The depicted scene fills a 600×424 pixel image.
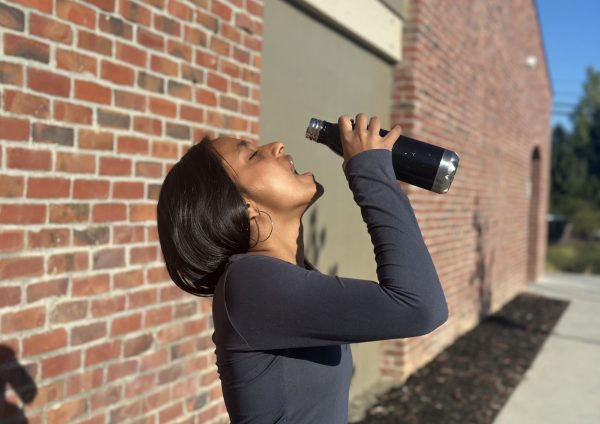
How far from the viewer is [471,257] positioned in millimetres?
8273

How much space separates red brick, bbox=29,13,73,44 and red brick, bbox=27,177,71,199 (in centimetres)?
50

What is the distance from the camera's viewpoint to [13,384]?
2236mm

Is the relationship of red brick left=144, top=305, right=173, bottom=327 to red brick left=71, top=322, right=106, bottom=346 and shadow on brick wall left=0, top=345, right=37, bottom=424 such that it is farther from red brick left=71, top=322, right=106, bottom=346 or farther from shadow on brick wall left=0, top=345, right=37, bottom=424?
shadow on brick wall left=0, top=345, right=37, bottom=424

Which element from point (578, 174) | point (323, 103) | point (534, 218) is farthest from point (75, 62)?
point (578, 174)

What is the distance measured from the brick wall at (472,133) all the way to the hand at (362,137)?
14.3 feet

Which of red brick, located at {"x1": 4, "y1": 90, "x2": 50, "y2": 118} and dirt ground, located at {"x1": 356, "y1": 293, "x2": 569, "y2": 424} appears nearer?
red brick, located at {"x1": 4, "y1": 90, "x2": 50, "y2": 118}

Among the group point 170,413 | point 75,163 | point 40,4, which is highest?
point 40,4

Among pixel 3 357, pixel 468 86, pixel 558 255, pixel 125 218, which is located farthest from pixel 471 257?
pixel 558 255

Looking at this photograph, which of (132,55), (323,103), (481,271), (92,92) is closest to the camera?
(92,92)

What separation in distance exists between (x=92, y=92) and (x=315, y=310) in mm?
1538

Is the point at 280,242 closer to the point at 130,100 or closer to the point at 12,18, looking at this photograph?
the point at 12,18

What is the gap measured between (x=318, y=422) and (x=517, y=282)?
1190 centimetres

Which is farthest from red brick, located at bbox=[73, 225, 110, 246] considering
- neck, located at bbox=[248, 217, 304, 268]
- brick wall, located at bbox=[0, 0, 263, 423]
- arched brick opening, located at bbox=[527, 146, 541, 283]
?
arched brick opening, located at bbox=[527, 146, 541, 283]

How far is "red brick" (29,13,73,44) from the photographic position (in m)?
2.26
